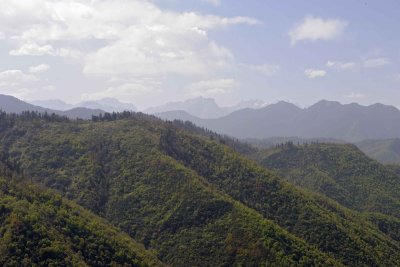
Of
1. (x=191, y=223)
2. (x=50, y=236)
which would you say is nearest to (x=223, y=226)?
(x=191, y=223)

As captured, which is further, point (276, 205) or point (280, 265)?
point (276, 205)

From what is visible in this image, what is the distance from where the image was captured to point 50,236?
118312 mm

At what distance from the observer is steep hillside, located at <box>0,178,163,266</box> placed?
11043 centimetres

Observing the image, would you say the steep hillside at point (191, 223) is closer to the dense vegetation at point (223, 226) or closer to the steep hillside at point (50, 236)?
the dense vegetation at point (223, 226)

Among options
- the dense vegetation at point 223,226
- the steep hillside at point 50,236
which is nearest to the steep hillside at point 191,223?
the dense vegetation at point 223,226

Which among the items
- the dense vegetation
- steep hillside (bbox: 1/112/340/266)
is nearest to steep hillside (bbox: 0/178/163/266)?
steep hillside (bbox: 1/112/340/266)

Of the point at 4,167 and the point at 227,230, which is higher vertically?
the point at 4,167

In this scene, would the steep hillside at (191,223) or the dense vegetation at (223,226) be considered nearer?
the steep hillside at (191,223)

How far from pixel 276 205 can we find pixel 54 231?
106m

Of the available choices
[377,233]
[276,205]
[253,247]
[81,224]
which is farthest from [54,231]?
[377,233]

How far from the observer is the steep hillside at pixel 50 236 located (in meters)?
110

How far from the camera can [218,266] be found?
15025cm

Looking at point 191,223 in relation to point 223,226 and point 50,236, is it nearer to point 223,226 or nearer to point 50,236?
point 223,226

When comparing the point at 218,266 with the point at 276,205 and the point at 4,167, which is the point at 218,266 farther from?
the point at 4,167
